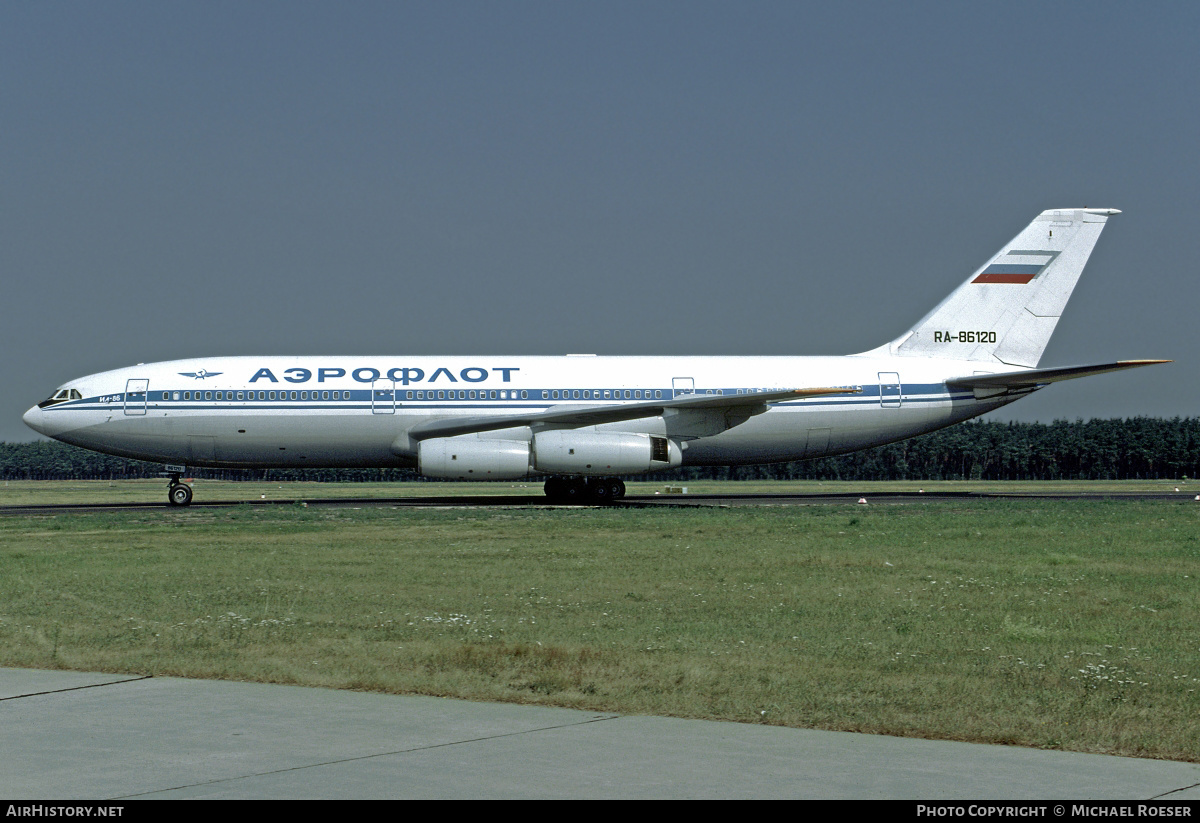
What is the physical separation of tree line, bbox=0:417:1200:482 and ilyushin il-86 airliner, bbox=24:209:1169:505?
7193 cm

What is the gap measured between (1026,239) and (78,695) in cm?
3323

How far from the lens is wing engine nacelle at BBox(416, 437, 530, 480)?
103ft

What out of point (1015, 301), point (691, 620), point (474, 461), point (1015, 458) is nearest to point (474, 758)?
point (691, 620)

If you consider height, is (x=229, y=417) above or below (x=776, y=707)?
above

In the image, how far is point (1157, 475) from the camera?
11250cm

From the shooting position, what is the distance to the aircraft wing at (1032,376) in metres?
32.8

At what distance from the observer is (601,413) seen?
104ft

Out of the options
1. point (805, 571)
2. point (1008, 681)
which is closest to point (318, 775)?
point (1008, 681)

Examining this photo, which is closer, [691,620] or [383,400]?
[691,620]

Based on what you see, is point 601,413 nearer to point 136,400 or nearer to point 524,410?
point 524,410

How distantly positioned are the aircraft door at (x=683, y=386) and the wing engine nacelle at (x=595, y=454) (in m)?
2.42

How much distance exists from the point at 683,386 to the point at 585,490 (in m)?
4.05

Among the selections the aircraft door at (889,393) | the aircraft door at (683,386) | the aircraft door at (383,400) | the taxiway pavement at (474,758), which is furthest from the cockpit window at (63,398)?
the taxiway pavement at (474,758)

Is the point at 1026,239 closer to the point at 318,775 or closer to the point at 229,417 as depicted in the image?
the point at 229,417
